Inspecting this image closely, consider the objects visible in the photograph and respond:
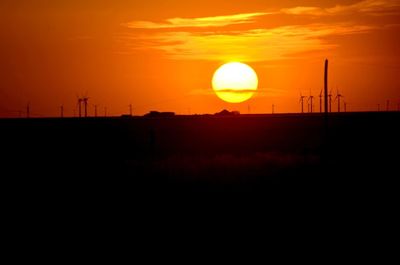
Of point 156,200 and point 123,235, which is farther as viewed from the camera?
point 156,200

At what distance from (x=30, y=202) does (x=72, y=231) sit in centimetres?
481

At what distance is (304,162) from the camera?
3055 centimetres

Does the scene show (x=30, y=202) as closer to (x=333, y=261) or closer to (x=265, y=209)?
(x=265, y=209)

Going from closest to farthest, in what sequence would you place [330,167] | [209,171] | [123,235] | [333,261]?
[333,261], [123,235], [209,171], [330,167]

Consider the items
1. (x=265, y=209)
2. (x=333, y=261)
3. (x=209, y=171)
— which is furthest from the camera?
(x=209, y=171)

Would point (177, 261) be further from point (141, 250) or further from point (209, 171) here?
point (209, 171)

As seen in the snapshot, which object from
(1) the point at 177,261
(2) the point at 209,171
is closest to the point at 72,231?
(1) the point at 177,261

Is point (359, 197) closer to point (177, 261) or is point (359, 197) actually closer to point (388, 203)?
point (388, 203)

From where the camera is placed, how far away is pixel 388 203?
19.3 meters

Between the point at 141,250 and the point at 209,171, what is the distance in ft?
44.0

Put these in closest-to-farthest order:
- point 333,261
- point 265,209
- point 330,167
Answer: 1. point 333,261
2. point 265,209
3. point 330,167

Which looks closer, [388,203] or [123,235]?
[123,235]

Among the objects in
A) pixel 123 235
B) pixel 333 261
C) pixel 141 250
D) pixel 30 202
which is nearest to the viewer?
pixel 333 261

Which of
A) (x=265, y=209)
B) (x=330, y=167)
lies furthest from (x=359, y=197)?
(x=330, y=167)
